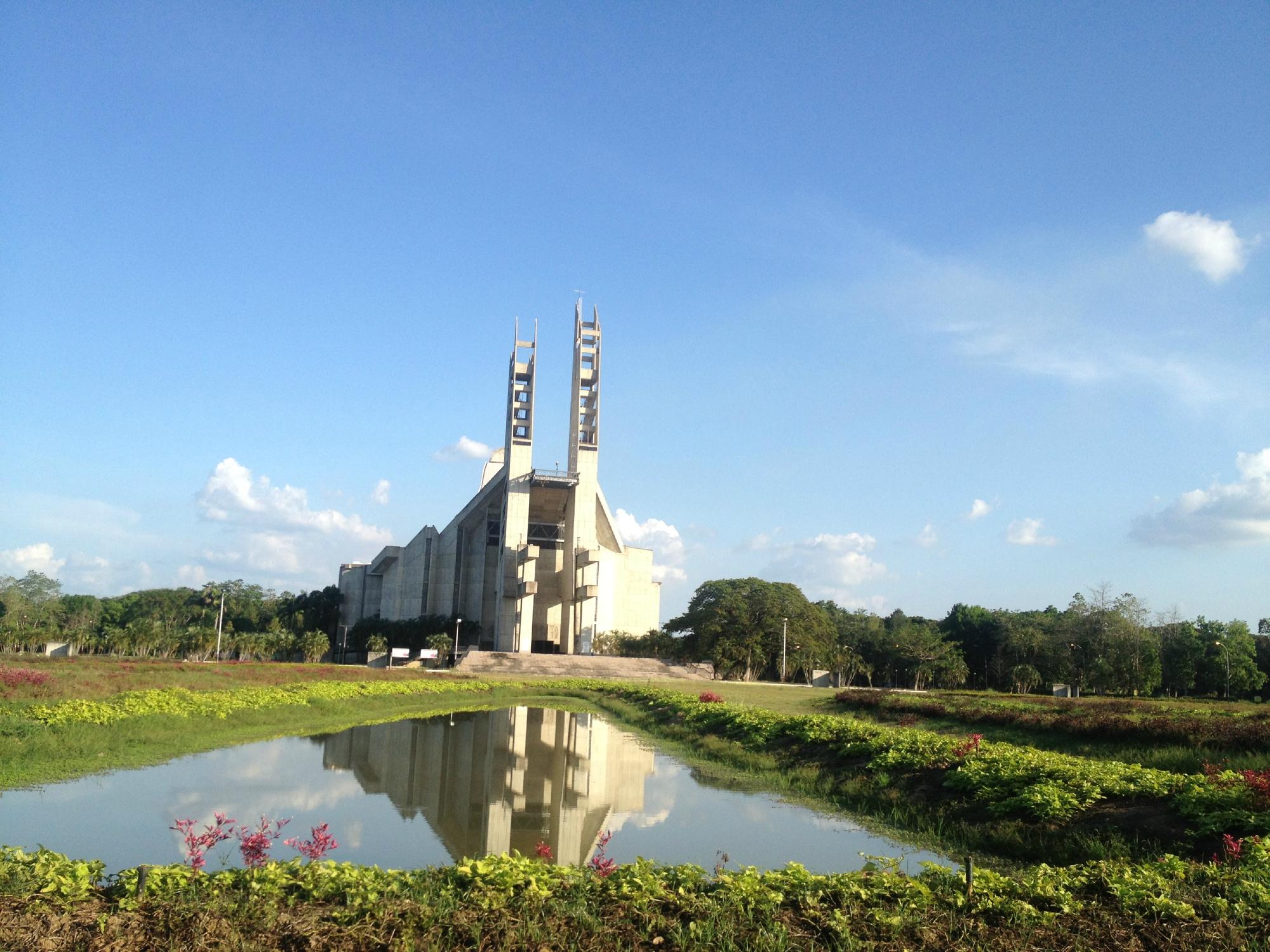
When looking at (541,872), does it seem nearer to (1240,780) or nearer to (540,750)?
(1240,780)

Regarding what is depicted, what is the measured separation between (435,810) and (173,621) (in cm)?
6961

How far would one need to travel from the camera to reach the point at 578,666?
4781cm

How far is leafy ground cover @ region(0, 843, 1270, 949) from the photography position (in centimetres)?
460

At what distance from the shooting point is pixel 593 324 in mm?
61094

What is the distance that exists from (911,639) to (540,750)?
4734 centimetres

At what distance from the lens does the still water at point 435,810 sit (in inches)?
303

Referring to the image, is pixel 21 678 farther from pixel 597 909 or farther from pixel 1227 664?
pixel 1227 664

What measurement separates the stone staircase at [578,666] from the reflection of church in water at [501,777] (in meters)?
26.4

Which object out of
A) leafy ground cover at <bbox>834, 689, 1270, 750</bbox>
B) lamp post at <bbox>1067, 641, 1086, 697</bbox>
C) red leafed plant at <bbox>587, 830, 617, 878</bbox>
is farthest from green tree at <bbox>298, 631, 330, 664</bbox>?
red leafed plant at <bbox>587, 830, 617, 878</bbox>

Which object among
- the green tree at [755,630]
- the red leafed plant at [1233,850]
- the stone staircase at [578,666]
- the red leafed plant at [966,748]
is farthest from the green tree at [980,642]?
the red leafed plant at [1233,850]

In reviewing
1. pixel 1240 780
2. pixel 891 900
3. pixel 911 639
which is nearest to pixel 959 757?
pixel 1240 780

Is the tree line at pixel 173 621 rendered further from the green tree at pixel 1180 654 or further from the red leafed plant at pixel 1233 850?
the red leafed plant at pixel 1233 850

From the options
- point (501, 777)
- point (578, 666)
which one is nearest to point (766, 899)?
point (501, 777)

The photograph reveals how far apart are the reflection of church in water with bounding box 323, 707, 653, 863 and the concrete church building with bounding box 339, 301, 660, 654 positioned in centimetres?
3530
